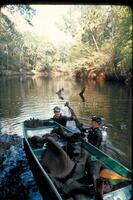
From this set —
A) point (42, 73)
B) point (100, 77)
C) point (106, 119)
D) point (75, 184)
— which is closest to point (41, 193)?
point (75, 184)

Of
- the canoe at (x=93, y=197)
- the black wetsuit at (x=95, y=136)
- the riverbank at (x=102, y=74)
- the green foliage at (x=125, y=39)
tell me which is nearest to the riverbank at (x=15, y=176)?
the canoe at (x=93, y=197)

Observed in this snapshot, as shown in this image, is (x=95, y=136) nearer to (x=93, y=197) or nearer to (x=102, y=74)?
(x=93, y=197)

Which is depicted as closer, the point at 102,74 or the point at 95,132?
the point at 95,132

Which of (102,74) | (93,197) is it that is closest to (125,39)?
(102,74)

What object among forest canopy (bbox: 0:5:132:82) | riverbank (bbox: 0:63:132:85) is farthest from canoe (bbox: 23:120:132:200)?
riverbank (bbox: 0:63:132:85)

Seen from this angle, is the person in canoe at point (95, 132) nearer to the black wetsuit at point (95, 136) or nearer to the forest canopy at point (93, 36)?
the black wetsuit at point (95, 136)

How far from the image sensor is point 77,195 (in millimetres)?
5309

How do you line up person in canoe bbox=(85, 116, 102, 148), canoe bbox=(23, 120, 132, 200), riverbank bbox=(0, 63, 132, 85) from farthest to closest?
riverbank bbox=(0, 63, 132, 85), person in canoe bbox=(85, 116, 102, 148), canoe bbox=(23, 120, 132, 200)

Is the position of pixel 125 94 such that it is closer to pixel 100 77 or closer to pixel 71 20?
pixel 100 77

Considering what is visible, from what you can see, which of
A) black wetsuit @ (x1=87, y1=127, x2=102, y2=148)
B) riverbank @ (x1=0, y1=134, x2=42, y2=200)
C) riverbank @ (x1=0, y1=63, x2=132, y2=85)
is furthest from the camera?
riverbank @ (x1=0, y1=63, x2=132, y2=85)

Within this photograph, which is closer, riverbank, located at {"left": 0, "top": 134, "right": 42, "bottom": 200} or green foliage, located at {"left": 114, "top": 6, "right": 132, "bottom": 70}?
riverbank, located at {"left": 0, "top": 134, "right": 42, "bottom": 200}

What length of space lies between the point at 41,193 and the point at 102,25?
3569 centimetres

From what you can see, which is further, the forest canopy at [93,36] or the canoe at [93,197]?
the forest canopy at [93,36]

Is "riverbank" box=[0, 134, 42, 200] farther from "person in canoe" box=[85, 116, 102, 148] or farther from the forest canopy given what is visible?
the forest canopy
